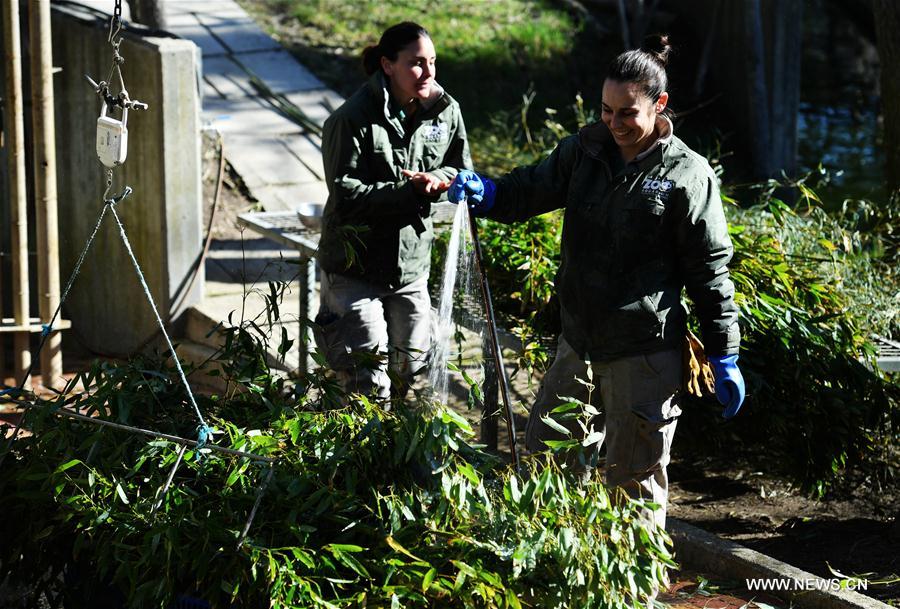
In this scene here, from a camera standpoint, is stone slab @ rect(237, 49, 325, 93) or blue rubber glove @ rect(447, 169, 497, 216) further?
stone slab @ rect(237, 49, 325, 93)

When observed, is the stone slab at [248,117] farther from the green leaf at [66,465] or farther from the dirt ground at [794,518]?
the green leaf at [66,465]

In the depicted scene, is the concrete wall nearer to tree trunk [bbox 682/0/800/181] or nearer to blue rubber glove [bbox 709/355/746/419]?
blue rubber glove [bbox 709/355/746/419]

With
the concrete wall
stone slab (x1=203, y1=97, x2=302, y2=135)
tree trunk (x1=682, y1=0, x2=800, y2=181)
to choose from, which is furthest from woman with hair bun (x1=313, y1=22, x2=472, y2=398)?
tree trunk (x1=682, y1=0, x2=800, y2=181)

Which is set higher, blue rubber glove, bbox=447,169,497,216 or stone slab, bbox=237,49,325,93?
stone slab, bbox=237,49,325,93

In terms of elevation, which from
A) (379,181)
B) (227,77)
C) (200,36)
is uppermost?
(200,36)

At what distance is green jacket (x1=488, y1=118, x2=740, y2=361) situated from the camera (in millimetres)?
3156

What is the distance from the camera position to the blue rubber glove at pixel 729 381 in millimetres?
3266

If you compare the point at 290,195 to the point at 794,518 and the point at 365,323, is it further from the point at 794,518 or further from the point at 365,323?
the point at 794,518

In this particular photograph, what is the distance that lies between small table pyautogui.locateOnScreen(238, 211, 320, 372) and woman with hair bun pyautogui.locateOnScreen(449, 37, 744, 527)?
5.17 ft

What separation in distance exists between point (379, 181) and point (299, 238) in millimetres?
1006

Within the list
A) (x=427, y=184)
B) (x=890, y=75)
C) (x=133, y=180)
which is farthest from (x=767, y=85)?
(x=427, y=184)

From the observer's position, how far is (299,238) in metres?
4.88

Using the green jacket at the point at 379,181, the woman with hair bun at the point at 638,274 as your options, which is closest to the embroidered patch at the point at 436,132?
the green jacket at the point at 379,181

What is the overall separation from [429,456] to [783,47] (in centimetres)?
707
